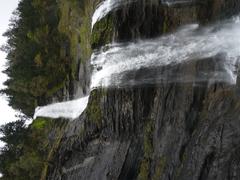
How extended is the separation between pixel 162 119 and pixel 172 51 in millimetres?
1952

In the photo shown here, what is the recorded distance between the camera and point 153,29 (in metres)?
12.9

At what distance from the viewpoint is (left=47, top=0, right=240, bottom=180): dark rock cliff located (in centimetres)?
1009

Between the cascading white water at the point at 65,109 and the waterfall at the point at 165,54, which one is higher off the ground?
the waterfall at the point at 165,54

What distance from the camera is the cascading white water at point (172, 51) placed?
1152 centimetres

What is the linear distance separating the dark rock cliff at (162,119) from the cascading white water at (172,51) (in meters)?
0.21

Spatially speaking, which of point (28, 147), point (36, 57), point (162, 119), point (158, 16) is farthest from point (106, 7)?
point (28, 147)

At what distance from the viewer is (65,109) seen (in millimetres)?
20078

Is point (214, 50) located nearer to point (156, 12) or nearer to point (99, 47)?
point (156, 12)

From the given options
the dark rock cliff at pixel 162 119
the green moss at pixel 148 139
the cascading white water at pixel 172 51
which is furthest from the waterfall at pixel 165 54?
the green moss at pixel 148 139

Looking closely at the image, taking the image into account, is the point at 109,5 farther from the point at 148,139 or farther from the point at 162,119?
the point at 148,139

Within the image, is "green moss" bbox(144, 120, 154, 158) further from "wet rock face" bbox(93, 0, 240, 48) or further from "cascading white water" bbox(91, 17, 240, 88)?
"wet rock face" bbox(93, 0, 240, 48)

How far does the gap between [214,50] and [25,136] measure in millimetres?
13481

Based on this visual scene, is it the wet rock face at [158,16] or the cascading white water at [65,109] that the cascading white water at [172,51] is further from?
the cascading white water at [65,109]

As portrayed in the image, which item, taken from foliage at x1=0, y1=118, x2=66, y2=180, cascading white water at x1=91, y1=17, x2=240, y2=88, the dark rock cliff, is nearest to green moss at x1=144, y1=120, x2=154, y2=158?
the dark rock cliff
